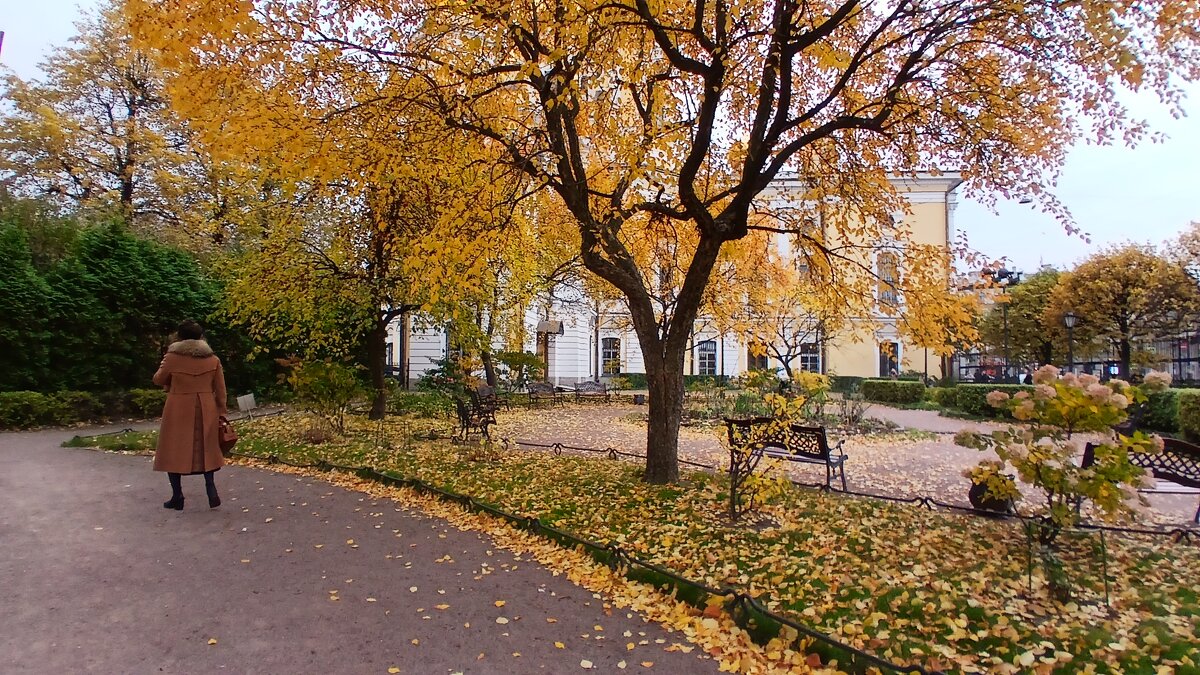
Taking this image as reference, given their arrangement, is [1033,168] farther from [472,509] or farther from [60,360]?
[60,360]

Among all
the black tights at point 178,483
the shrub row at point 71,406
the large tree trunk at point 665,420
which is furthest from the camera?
the shrub row at point 71,406

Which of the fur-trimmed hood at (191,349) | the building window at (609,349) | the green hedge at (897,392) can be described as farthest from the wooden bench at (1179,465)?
the building window at (609,349)

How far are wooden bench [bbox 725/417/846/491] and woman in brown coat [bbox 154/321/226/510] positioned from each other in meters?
5.01

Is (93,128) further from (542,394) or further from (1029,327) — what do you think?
(1029,327)

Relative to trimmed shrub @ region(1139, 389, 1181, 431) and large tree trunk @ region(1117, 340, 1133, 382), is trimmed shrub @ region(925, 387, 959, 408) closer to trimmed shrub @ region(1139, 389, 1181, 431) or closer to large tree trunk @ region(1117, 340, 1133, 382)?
trimmed shrub @ region(1139, 389, 1181, 431)

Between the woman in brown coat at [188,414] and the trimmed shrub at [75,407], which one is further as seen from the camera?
the trimmed shrub at [75,407]

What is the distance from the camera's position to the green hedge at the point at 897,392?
75.9 ft

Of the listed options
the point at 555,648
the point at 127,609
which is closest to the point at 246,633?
the point at 127,609

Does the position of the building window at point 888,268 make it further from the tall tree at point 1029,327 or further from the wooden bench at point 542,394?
the tall tree at point 1029,327

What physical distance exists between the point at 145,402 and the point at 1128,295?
34267 mm

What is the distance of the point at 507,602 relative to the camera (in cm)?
394

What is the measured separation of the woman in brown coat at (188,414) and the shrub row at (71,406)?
343 inches

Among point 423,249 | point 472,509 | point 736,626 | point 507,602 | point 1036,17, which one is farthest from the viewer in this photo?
point 423,249

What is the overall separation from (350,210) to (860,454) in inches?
445
